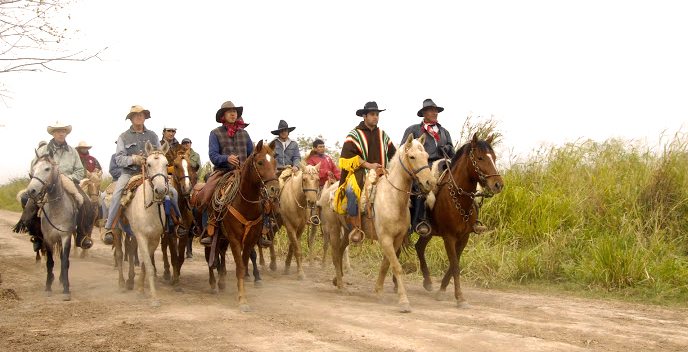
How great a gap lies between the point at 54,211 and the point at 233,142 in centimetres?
310

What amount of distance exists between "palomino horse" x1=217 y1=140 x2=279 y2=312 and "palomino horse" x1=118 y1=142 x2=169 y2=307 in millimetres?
1065

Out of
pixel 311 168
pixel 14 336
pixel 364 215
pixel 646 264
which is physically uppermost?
pixel 311 168

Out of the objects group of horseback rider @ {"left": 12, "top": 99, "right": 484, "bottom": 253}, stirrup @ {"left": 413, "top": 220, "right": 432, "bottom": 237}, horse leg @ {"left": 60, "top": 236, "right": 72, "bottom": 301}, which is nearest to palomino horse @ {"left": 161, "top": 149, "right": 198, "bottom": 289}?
group of horseback rider @ {"left": 12, "top": 99, "right": 484, "bottom": 253}

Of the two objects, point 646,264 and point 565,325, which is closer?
point 565,325

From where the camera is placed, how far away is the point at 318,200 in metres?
12.3

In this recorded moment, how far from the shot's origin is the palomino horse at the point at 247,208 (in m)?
8.86

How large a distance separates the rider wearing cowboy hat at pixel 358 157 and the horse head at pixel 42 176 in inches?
181

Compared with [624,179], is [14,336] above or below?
below

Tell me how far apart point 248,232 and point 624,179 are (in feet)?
26.3

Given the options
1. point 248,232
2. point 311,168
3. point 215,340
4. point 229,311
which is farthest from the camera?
point 311,168

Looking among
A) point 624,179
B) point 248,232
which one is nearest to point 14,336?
point 248,232

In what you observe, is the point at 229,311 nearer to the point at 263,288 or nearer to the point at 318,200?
the point at 263,288

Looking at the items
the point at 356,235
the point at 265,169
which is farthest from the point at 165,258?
the point at 356,235

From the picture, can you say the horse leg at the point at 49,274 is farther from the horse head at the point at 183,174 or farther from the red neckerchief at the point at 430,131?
the red neckerchief at the point at 430,131
